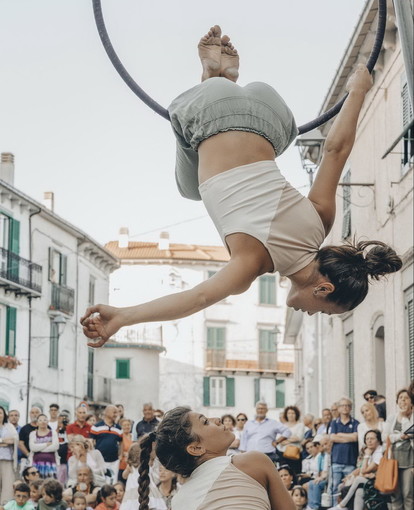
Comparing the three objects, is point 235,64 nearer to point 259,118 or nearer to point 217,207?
point 259,118

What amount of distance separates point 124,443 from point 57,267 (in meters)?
24.1

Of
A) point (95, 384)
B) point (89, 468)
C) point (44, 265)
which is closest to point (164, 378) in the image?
point (95, 384)

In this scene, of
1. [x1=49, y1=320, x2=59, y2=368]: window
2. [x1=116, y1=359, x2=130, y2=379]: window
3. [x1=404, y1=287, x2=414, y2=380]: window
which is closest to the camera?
[x1=404, y1=287, x2=414, y2=380]: window

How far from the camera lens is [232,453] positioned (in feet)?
35.2

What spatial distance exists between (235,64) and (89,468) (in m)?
7.90

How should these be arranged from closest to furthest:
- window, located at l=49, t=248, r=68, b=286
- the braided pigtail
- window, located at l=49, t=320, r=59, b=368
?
the braided pigtail → window, located at l=49, t=320, r=59, b=368 → window, located at l=49, t=248, r=68, b=286

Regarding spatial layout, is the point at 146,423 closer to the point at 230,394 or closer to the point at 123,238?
the point at 230,394

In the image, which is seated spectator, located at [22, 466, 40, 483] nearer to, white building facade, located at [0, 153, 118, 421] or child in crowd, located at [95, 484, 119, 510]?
child in crowd, located at [95, 484, 119, 510]

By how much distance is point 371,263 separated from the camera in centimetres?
506

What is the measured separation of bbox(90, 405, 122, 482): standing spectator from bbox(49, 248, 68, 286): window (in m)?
23.1

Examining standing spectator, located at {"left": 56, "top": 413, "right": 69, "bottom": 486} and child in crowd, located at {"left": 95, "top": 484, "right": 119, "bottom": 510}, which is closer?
child in crowd, located at {"left": 95, "top": 484, "right": 119, "bottom": 510}

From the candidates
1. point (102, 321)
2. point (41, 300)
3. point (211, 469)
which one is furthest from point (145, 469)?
point (41, 300)

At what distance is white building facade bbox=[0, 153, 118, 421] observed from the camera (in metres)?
33.4

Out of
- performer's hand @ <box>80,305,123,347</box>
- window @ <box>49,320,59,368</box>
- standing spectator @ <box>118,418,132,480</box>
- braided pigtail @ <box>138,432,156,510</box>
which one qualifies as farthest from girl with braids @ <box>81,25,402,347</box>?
window @ <box>49,320,59,368</box>
